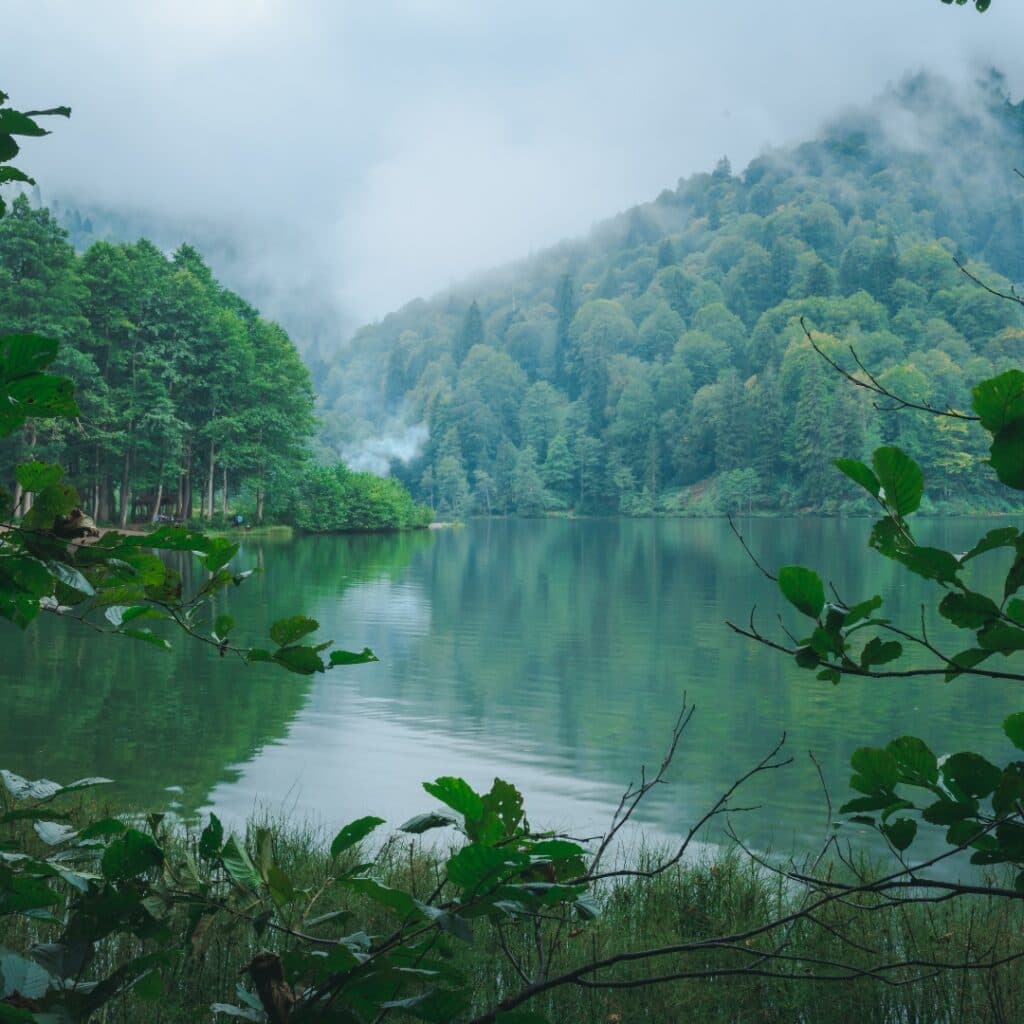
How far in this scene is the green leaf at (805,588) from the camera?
1.17m

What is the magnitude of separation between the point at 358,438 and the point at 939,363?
68.4 meters

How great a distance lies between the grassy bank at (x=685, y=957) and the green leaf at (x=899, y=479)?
1.57 m

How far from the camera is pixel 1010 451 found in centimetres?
111

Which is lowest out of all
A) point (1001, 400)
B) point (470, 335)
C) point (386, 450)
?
point (1001, 400)

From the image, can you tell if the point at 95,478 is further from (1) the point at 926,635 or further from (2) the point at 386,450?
(2) the point at 386,450

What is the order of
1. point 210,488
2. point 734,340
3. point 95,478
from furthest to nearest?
point 734,340 → point 210,488 → point 95,478

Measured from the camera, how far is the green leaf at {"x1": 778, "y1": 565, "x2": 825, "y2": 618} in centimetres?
117

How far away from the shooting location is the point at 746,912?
14.0 ft

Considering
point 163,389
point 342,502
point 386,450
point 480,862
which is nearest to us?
point 480,862

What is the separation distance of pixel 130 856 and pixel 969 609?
101 centimetres

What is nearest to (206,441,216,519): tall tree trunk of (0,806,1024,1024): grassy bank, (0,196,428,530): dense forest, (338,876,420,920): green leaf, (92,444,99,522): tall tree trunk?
(0,196,428,530): dense forest

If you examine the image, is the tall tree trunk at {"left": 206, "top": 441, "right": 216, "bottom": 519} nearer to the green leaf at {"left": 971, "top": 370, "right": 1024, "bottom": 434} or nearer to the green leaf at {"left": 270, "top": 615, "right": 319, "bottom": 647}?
the green leaf at {"left": 270, "top": 615, "right": 319, "bottom": 647}

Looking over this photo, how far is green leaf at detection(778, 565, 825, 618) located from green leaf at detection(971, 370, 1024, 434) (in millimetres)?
244

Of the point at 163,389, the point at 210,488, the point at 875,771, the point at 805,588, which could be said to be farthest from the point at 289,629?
the point at 210,488
